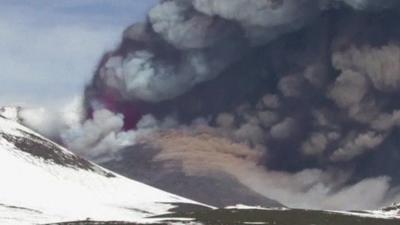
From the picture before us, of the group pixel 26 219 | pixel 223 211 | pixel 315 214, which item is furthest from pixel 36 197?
pixel 315 214

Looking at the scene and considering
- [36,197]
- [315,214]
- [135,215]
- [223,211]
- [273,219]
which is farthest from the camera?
[36,197]

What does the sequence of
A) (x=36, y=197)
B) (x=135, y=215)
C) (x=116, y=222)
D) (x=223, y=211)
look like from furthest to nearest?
1. (x=36, y=197)
2. (x=135, y=215)
3. (x=223, y=211)
4. (x=116, y=222)

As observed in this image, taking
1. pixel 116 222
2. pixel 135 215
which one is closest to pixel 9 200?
pixel 135 215

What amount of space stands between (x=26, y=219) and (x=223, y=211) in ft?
112

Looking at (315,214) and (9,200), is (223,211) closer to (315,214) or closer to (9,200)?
(315,214)

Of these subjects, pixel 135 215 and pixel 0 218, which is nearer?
pixel 0 218

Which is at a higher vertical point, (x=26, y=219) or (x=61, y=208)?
(x=61, y=208)

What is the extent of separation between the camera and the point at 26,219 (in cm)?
13812

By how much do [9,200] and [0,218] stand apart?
44929 mm

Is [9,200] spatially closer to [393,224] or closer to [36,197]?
[36,197]

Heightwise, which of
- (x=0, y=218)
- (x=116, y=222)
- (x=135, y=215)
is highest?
(x=135, y=215)

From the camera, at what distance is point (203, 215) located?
390 feet

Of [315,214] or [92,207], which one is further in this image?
[92,207]

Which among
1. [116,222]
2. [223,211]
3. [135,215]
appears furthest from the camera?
[135,215]
